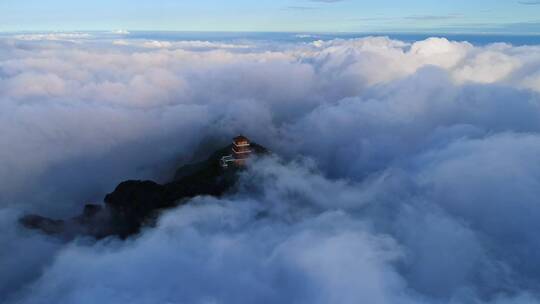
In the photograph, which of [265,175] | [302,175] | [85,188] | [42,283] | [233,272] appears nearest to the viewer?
[233,272]

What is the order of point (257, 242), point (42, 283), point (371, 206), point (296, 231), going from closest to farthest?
point (42, 283) → point (257, 242) → point (296, 231) → point (371, 206)

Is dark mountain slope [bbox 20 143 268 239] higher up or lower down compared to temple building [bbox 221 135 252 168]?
lower down

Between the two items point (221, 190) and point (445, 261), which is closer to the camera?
point (445, 261)

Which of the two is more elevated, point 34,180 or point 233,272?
point 233,272

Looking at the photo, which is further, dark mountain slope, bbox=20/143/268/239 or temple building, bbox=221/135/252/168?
temple building, bbox=221/135/252/168

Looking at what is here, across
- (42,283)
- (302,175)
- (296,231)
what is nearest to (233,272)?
(296,231)

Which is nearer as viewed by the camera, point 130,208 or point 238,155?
point 130,208

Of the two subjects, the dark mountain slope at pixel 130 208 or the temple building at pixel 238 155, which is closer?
the dark mountain slope at pixel 130 208

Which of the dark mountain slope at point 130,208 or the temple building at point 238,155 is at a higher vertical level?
the temple building at point 238,155

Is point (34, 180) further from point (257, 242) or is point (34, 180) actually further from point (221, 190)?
point (257, 242)

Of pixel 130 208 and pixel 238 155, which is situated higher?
pixel 238 155
